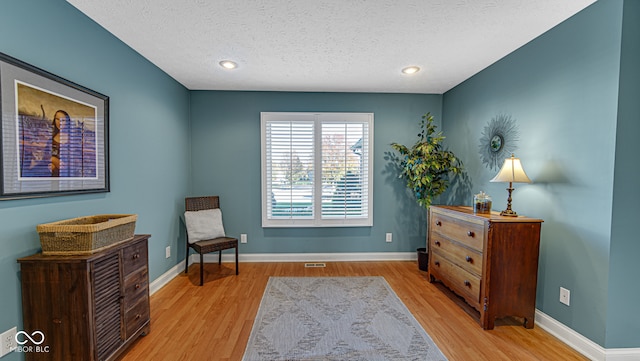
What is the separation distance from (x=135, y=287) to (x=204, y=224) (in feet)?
4.57

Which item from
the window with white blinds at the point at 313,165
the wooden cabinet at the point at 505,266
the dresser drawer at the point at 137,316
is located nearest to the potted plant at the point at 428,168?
the window with white blinds at the point at 313,165

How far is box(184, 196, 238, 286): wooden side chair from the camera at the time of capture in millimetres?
3127

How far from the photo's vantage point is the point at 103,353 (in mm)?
1610

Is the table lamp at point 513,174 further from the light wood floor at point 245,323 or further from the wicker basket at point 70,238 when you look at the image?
the wicker basket at point 70,238

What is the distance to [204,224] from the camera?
3.31 meters

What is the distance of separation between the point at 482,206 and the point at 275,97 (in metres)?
3.04

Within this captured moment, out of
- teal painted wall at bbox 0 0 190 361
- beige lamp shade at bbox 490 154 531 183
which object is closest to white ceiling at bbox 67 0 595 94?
teal painted wall at bbox 0 0 190 361

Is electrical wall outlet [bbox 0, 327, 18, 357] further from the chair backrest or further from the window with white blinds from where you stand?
the window with white blinds

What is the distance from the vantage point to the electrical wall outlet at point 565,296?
200cm

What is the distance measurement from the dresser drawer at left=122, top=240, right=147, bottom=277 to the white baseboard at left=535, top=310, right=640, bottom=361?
3.49 m

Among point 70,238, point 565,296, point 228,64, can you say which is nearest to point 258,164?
point 228,64

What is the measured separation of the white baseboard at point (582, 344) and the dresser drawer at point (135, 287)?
3.45 meters

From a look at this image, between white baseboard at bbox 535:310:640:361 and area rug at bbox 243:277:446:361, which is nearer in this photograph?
white baseboard at bbox 535:310:640:361

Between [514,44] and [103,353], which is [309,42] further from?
[103,353]
